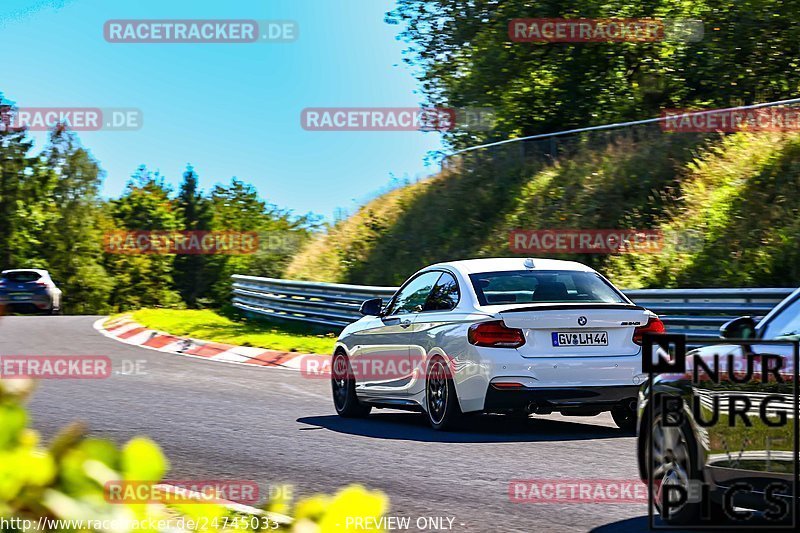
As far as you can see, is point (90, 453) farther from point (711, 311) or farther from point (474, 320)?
point (711, 311)

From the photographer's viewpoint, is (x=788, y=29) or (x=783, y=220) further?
(x=788, y=29)

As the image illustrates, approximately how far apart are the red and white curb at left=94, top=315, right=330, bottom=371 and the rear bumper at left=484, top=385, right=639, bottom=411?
762cm

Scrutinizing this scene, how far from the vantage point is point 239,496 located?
266 inches

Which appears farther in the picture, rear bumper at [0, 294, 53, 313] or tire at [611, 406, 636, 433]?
rear bumper at [0, 294, 53, 313]

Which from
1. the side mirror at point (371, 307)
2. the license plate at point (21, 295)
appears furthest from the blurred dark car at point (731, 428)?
the license plate at point (21, 295)

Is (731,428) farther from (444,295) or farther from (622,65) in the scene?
(622,65)

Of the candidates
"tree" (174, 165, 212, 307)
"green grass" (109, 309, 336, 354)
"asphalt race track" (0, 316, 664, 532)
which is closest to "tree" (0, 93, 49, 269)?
"tree" (174, 165, 212, 307)

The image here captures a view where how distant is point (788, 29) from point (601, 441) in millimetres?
18320

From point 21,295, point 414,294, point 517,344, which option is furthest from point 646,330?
point 21,295

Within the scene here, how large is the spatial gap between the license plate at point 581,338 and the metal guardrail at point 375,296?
13.2 ft

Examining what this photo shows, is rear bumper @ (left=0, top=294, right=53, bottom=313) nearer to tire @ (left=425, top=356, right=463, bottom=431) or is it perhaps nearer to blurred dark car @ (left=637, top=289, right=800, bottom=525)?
tire @ (left=425, top=356, right=463, bottom=431)

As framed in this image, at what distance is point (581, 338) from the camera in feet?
30.3

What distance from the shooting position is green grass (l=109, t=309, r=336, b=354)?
18953 mm

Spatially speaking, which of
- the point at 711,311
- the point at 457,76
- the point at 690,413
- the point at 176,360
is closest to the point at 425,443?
the point at 690,413
